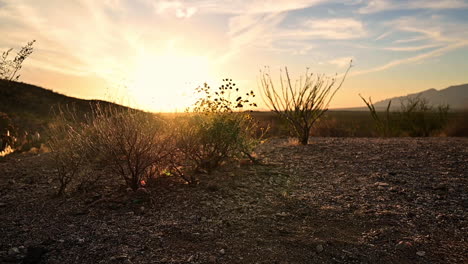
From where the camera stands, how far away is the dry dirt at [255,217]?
11.5ft

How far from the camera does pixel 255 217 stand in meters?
4.41

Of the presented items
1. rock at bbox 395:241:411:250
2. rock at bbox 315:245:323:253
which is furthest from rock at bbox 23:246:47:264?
rock at bbox 395:241:411:250

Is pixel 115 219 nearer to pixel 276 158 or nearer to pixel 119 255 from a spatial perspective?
pixel 119 255

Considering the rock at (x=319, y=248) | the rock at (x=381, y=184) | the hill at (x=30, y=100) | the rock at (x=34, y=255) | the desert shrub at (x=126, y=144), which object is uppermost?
the hill at (x=30, y=100)

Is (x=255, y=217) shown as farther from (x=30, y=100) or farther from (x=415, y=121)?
(x=30, y=100)

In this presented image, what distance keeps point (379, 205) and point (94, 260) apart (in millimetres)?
3740

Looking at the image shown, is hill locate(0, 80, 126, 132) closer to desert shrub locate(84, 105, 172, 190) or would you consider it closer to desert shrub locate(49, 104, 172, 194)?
desert shrub locate(49, 104, 172, 194)

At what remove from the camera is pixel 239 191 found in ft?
18.1

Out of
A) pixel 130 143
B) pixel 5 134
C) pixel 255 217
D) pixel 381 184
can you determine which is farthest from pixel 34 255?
pixel 5 134

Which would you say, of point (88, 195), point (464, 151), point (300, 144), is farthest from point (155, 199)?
point (464, 151)

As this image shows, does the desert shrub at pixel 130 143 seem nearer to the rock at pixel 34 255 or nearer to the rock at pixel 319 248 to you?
the rock at pixel 34 255

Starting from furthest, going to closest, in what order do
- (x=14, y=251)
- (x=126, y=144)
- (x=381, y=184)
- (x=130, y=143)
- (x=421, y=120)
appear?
(x=421, y=120), (x=381, y=184), (x=126, y=144), (x=130, y=143), (x=14, y=251)

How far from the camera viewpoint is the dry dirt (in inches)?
138

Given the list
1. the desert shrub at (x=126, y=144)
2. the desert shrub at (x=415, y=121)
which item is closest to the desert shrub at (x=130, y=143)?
the desert shrub at (x=126, y=144)
